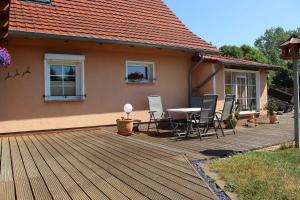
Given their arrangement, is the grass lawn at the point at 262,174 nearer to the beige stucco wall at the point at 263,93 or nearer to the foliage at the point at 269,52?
the foliage at the point at 269,52

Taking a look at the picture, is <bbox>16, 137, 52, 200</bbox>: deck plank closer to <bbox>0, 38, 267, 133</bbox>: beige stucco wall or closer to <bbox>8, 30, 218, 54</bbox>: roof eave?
<bbox>0, 38, 267, 133</bbox>: beige stucco wall

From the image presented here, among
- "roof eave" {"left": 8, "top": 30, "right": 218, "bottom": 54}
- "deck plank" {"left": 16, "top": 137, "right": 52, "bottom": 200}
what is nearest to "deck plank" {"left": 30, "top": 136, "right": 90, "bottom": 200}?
"deck plank" {"left": 16, "top": 137, "right": 52, "bottom": 200}

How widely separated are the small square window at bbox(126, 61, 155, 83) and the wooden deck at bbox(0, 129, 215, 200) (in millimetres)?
3624

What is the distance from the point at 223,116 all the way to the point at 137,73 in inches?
120

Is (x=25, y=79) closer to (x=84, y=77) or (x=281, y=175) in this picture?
(x=84, y=77)

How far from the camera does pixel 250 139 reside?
797 cm

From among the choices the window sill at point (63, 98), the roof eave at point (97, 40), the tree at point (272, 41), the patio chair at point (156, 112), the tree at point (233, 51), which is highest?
the tree at point (272, 41)

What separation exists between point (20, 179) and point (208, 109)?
539cm

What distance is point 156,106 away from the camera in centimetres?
975

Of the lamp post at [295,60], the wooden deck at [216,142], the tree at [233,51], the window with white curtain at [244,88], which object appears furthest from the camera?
the tree at [233,51]

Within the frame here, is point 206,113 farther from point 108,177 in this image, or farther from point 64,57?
point 108,177

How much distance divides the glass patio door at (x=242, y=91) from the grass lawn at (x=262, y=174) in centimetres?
751

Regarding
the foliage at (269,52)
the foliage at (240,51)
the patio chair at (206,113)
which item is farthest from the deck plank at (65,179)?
the foliage at (240,51)

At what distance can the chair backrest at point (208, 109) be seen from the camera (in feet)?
26.9
